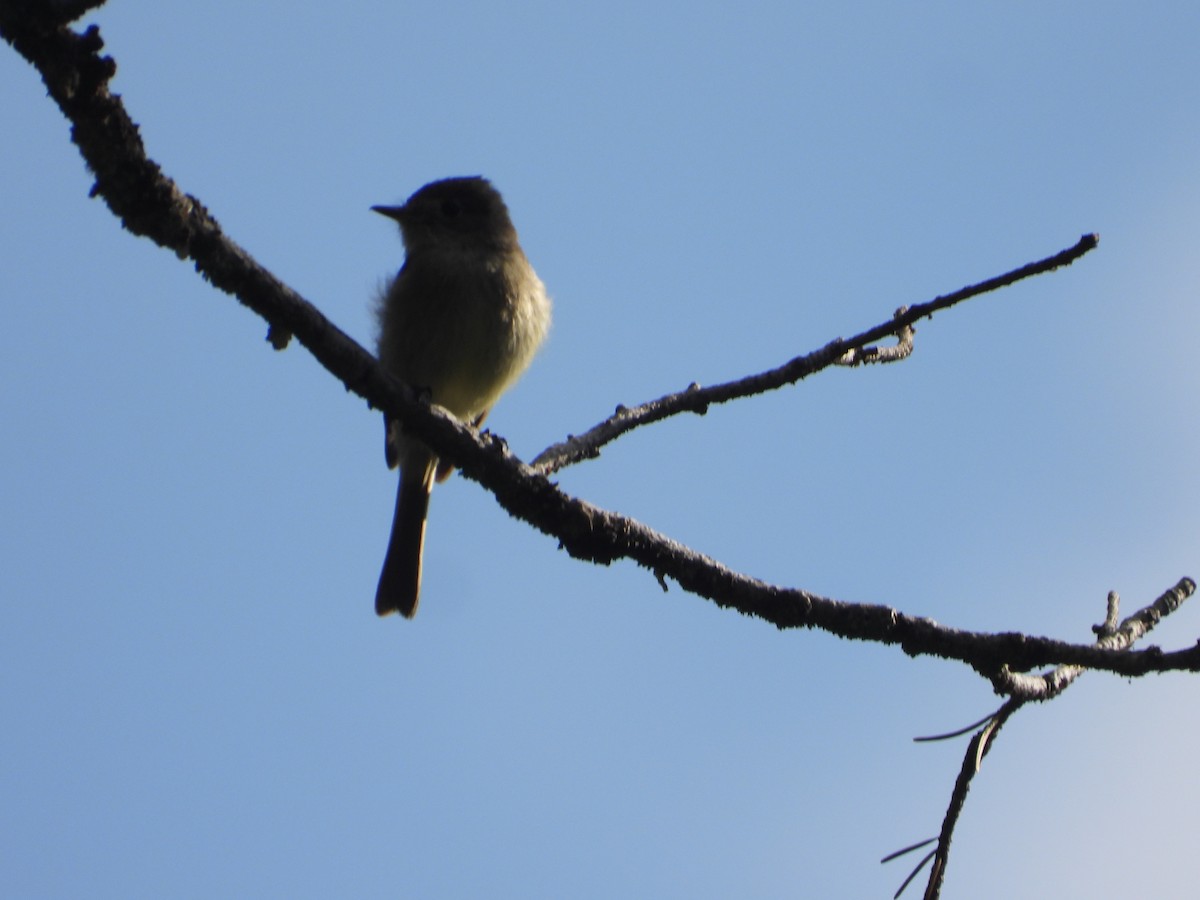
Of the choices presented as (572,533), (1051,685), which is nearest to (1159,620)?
(1051,685)

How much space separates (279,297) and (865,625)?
1.81 m

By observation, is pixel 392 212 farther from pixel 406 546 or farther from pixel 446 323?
pixel 406 546

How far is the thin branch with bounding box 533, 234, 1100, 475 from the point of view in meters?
3.26

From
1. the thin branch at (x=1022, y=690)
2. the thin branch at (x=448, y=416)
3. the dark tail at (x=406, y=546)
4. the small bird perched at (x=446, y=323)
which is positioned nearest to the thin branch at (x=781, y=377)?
the thin branch at (x=448, y=416)

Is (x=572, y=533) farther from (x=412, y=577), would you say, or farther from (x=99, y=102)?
(x=412, y=577)

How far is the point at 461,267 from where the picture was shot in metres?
6.76

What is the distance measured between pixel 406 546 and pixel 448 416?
13.0 ft

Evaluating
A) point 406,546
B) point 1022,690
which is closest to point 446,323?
point 406,546

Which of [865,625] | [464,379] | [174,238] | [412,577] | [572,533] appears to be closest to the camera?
[174,238]

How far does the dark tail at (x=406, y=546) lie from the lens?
7.38 metres

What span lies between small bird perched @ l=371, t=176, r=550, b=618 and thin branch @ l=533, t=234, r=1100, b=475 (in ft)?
5.25

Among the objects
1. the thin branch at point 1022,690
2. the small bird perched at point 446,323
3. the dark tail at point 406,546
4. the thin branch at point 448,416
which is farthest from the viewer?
the dark tail at point 406,546

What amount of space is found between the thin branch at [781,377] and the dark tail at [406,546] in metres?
2.92

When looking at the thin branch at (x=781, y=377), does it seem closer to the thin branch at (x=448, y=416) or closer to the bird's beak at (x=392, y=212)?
the thin branch at (x=448, y=416)
